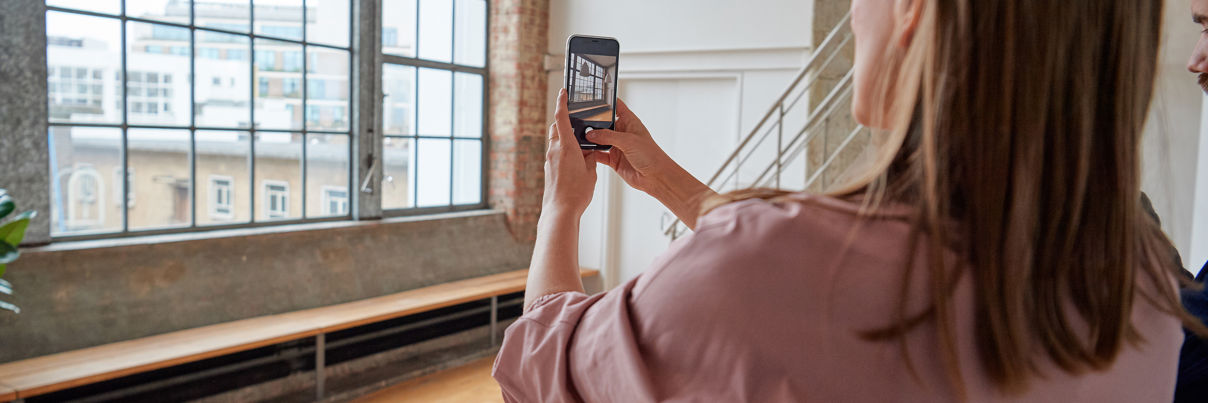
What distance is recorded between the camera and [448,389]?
5.19 meters

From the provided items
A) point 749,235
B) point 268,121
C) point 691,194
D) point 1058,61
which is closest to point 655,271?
point 749,235

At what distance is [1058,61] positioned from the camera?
54 cm

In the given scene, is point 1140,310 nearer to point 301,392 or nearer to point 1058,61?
point 1058,61

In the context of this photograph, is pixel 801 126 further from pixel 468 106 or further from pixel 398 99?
pixel 398 99

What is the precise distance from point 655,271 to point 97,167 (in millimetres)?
4394

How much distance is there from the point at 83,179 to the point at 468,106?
2809mm

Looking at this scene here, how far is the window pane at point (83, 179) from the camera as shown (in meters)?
4.02

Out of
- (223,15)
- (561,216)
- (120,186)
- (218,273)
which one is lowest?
(218,273)

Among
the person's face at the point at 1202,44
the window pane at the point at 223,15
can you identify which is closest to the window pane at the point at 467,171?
the window pane at the point at 223,15

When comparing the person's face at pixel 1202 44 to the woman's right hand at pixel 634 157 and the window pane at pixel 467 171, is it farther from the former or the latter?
the window pane at pixel 467 171

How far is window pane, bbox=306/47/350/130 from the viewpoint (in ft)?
17.1

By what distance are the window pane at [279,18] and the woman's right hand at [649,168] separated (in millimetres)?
4121

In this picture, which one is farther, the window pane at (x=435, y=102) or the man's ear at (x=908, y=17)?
the window pane at (x=435, y=102)

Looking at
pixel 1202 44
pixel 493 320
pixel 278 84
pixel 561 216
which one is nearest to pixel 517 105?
pixel 493 320
